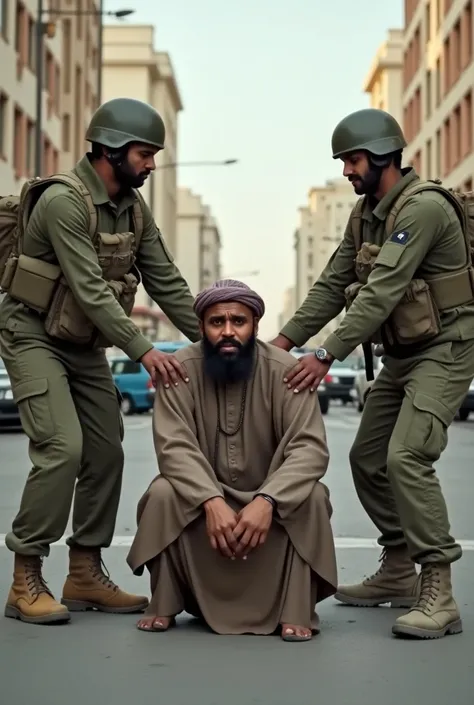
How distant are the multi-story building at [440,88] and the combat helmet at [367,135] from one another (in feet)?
147

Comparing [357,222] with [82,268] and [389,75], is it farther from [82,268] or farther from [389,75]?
[389,75]

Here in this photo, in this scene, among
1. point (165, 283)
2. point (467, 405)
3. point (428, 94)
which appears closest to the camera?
point (165, 283)

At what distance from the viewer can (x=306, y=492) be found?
20.3 feet

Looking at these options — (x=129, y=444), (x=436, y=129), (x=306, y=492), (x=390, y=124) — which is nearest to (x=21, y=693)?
(x=306, y=492)

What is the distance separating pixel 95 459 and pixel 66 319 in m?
0.69

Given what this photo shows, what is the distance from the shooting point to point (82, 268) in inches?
256

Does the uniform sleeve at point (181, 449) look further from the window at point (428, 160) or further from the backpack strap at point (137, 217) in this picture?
the window at point (428, 160)

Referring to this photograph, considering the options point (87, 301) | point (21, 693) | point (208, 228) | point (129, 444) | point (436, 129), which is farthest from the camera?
point (208, 228)

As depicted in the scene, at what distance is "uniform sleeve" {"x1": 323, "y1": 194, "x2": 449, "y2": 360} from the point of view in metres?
6.39

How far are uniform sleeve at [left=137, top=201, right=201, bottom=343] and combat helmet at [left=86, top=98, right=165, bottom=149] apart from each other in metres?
0.60

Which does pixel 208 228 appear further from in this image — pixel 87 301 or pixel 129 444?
pixel 87 301

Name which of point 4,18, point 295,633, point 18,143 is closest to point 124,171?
point 295,633

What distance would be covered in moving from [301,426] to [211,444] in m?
0.41

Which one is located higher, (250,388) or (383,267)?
(383,267)
